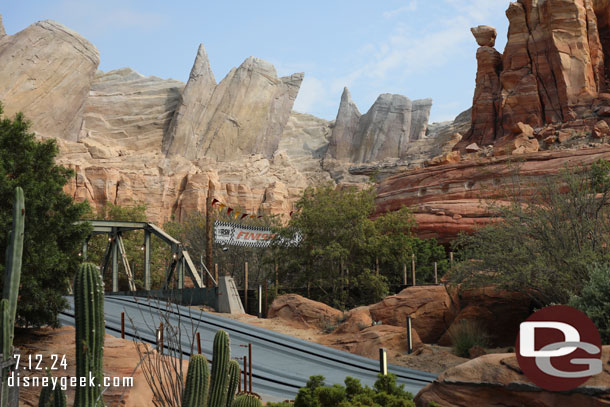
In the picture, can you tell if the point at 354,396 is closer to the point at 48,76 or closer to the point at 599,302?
the point at 599,302

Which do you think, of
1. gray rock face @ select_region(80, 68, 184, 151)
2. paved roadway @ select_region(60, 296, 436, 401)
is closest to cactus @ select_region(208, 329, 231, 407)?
paved roadway @ select_region(60, 296, 436, 401)

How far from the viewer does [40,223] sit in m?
12.4

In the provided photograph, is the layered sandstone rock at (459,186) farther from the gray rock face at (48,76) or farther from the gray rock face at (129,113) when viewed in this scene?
the gray rock face at (48,76)

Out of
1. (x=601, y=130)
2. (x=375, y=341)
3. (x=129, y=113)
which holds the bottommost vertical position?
(x=375, y=341)

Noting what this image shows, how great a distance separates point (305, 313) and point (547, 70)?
4035 centimetres

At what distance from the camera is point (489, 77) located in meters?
57.6

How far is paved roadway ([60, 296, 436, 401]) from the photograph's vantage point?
1238cm

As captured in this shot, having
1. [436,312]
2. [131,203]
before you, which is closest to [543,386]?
[436,312]

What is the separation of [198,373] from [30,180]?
7648mm

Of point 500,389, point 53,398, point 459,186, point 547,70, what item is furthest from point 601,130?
point 53,398

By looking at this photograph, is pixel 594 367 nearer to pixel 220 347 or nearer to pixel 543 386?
pixel 543 386

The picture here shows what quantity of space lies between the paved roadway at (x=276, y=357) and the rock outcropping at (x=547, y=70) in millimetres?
39707

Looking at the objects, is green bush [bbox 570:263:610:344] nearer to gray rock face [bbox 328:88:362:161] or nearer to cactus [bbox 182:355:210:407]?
cactus [bbox 182:355:210:407]

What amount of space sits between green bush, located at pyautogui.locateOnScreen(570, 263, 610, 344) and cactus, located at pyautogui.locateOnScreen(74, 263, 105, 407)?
8.17 metres
